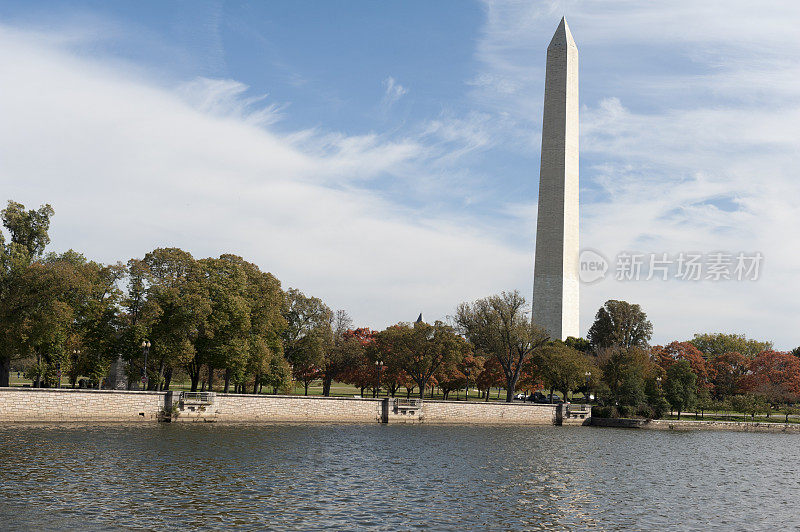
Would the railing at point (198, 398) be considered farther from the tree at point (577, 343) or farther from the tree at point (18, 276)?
the tree at point (577, 343)

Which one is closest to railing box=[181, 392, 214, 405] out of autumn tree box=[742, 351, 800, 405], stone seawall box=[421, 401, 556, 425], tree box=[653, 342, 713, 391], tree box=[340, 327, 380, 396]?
stone seawall box=[421, 401, 556, 425]

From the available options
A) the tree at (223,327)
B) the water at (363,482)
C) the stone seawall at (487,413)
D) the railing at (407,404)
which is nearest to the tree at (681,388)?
the stone seawall at (487,413)

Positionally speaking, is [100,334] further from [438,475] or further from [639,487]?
[639,487]

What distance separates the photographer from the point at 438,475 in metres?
32.7

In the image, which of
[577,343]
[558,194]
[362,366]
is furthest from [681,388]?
[362,366]

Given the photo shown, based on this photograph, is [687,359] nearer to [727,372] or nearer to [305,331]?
[727,372]

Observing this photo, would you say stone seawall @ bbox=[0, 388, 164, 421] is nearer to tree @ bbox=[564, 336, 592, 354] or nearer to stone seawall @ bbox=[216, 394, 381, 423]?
stone seawall @ bbox=[216, 394, 381, 423]

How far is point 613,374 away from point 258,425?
155ft

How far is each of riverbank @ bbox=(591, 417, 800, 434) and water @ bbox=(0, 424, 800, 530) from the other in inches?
820

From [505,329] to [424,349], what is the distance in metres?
9.54

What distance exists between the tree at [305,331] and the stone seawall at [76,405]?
76.5ft

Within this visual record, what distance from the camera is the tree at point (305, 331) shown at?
72812 millimetres

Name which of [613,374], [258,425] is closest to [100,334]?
[258,425]

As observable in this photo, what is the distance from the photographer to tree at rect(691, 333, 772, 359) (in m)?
119
